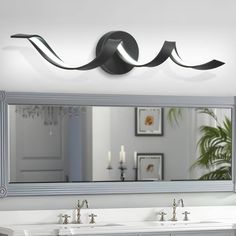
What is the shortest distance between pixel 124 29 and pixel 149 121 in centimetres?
55

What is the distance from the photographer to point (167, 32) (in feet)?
12.0

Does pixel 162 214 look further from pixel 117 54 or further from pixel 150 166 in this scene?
pixel 117 54

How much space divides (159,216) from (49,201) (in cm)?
64

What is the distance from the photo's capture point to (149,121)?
3611 mm

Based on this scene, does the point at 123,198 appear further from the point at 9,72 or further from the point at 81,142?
the point at 9,72

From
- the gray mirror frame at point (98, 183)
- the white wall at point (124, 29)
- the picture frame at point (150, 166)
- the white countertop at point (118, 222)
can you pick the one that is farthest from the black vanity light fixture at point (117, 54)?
the white countertop at point (118, 222)

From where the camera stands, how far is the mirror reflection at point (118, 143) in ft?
11.3

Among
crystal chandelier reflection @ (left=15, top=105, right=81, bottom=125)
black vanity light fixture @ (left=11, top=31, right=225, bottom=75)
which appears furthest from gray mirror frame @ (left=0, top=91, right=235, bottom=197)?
black vanity light fixture @ (left=11, top=31, right=225, bottom=75)

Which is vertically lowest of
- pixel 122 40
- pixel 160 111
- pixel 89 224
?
pixel 89 224

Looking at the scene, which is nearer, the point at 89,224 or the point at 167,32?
the point at 89,224

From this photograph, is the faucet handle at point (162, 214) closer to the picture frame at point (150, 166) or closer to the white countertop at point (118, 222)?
the white countertop at point (118, 222)

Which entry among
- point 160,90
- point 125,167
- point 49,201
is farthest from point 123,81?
point 49,201

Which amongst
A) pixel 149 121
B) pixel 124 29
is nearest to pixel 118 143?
pixel 149 121

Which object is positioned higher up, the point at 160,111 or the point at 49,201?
the point at 160,111
